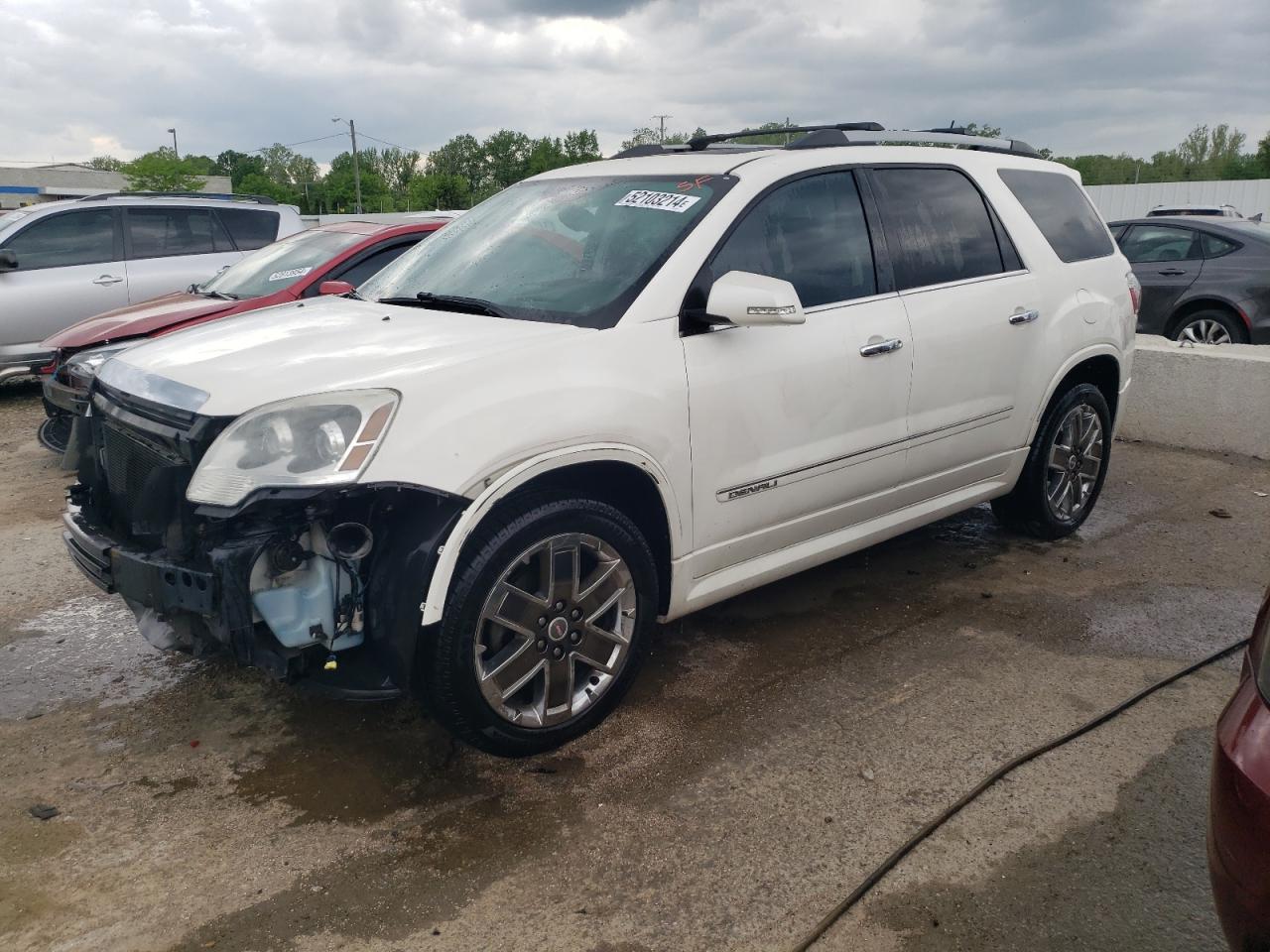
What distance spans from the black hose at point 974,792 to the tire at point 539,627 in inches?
41.1

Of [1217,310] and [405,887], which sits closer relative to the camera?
[405,887]

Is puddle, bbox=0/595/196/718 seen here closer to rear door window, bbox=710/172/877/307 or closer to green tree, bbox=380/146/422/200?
rear door window, bbox=710/172/877/307

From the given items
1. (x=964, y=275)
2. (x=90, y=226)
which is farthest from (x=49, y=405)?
(x=964, y=275)

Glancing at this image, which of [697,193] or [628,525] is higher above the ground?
[697,193]

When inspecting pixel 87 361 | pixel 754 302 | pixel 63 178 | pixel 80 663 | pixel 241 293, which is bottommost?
pixel 80 663

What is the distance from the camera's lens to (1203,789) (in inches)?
121

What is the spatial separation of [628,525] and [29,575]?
337 cm

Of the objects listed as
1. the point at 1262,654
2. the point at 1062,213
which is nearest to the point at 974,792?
the point at 1262,654

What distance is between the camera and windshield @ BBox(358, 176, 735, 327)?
347 cm

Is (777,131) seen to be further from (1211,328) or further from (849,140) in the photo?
(1211,328)

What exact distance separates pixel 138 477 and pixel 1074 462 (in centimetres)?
425

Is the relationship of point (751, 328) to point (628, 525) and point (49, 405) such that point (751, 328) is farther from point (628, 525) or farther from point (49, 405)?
point (49, 405)

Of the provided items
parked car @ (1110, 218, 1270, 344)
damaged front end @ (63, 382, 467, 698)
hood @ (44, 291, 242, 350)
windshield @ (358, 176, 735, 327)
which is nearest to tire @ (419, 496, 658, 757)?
damaged front end @ (63, 382, 467, 698)

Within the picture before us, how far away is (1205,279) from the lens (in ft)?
30.6
